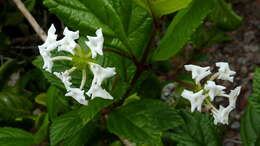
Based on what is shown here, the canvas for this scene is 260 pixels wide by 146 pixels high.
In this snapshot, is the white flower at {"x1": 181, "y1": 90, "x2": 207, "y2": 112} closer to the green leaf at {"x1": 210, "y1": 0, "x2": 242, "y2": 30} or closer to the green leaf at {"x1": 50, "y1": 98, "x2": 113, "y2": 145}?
the green leaf at {"x1": 50, "y1": 98, "x2": 113, "y2": 145}

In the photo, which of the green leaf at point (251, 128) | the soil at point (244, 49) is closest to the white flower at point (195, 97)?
the green leaf at point (251, 128)

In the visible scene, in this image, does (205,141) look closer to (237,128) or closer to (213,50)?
(237,128)

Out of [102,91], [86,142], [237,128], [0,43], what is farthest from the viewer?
[237,128]

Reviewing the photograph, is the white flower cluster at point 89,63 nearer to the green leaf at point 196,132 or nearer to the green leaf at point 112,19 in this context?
the green leaf at point 112,19

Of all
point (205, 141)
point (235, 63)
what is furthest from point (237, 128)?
point (205, 141)

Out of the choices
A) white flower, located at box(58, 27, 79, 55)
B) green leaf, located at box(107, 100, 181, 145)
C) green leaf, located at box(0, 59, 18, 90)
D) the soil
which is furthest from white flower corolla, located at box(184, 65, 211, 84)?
the soil

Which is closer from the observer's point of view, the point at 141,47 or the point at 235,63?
the point at 141,47
